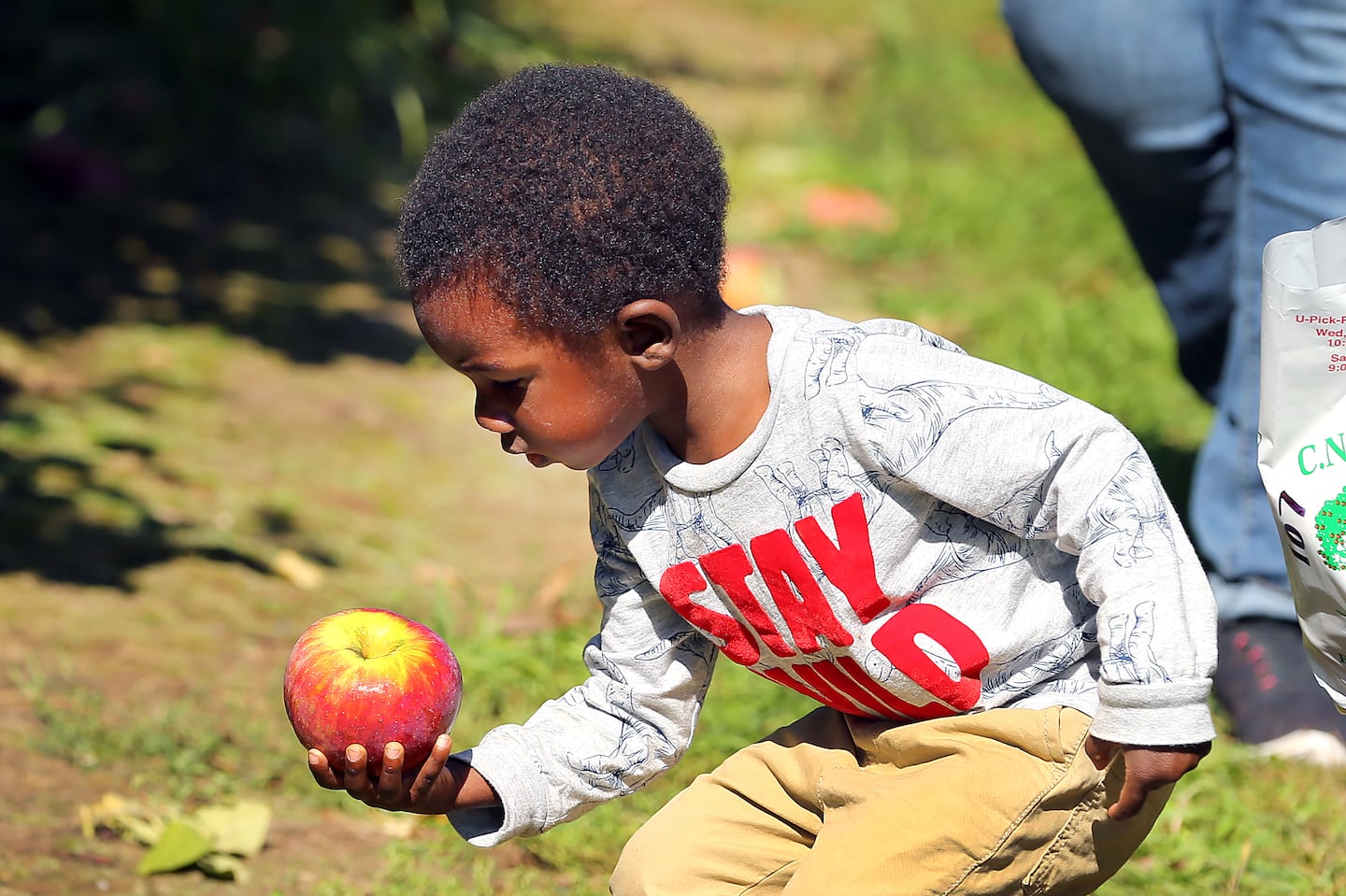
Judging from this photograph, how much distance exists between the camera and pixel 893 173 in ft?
19.9

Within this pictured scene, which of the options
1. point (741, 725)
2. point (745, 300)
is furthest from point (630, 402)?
point (745, 300)

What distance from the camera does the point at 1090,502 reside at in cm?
170

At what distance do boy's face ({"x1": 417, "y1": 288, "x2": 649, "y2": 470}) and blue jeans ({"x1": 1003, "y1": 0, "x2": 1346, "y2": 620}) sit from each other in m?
1.43

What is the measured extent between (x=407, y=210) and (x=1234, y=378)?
6.26 ft

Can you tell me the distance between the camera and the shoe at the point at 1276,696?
107 inches

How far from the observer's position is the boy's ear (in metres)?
1.75

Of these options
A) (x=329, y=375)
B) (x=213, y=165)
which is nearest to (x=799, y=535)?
(x=329, y=375)

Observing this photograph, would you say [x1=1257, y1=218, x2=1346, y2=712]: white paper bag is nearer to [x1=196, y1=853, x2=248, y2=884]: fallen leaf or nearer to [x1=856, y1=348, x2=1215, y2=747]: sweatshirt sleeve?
[x1=856, y1=348, x2=1215, y2=747]: sweatshirt sleeve

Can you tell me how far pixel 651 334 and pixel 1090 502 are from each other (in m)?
0.54

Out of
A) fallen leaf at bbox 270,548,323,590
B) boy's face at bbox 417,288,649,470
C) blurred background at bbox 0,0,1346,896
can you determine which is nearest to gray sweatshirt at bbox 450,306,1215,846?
boy's face at bbox 417,288,649,470

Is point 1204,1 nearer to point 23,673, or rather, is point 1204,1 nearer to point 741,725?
point 741,725

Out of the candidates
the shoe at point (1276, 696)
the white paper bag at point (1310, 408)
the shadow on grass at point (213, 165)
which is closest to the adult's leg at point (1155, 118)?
the shoe at point (1276, 696)

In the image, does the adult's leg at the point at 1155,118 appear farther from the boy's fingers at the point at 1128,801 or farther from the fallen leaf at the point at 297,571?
the fallen leaf at the point at 297,571

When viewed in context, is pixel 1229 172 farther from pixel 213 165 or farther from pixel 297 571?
pixel 213 165
